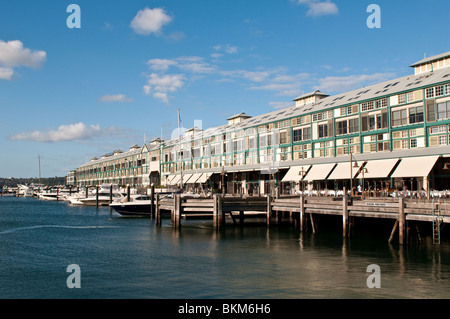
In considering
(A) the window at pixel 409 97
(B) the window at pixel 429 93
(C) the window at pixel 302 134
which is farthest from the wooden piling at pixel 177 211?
(B) the window at pixel 429 93

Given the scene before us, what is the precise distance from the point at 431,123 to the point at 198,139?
199 feet

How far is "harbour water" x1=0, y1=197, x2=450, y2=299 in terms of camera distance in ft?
72.2

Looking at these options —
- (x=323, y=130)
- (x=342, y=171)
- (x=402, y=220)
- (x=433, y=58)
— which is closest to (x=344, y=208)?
(x=402, y=220)

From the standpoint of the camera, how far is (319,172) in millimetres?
64125

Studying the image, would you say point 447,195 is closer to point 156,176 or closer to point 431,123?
point 431,123

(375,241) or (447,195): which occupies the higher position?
(447,195)

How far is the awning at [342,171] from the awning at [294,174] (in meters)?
5.75

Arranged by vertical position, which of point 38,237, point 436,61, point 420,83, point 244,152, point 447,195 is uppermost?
point 436,61

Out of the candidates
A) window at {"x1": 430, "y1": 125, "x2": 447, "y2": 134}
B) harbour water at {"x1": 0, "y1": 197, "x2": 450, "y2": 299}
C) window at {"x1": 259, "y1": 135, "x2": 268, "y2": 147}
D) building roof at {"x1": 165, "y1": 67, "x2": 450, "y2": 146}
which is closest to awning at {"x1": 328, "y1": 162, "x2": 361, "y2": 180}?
building roof at {"x1": 165, "y1": 67, "x2": 450, "y2": 146}

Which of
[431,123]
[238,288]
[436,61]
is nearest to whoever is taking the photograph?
[238,288]

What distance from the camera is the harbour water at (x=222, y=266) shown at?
22016 millimetres
